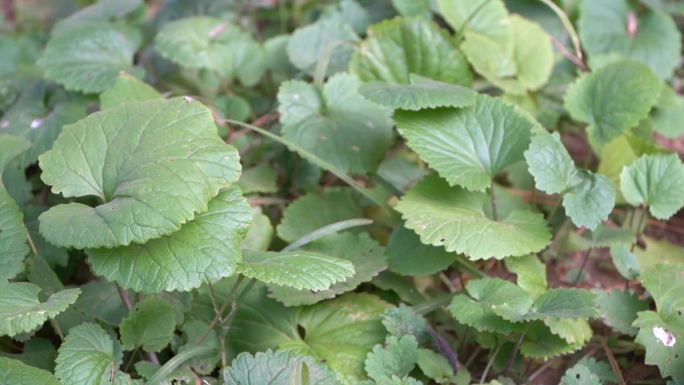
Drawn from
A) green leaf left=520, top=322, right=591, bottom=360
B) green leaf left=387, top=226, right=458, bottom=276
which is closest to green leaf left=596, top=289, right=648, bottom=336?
green leaf left=520, top=322, right=591, bottom=360

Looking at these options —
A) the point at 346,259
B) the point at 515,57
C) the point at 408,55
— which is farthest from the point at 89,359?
the point at 515,57

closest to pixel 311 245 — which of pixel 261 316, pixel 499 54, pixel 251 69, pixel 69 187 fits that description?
pixel 261 316

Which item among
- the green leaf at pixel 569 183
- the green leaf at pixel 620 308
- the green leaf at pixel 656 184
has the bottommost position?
the green leaf at pixel 620 308

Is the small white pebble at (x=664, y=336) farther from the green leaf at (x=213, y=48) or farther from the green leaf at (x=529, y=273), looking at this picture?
the green leaf at (x=213, y=48)

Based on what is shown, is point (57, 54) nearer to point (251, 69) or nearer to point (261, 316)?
point (251, 69)

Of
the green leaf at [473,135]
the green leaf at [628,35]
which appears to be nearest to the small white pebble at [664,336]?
the green leaf at [473,135]

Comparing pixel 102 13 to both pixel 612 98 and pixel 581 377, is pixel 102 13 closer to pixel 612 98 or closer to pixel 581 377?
pixel 612 98
